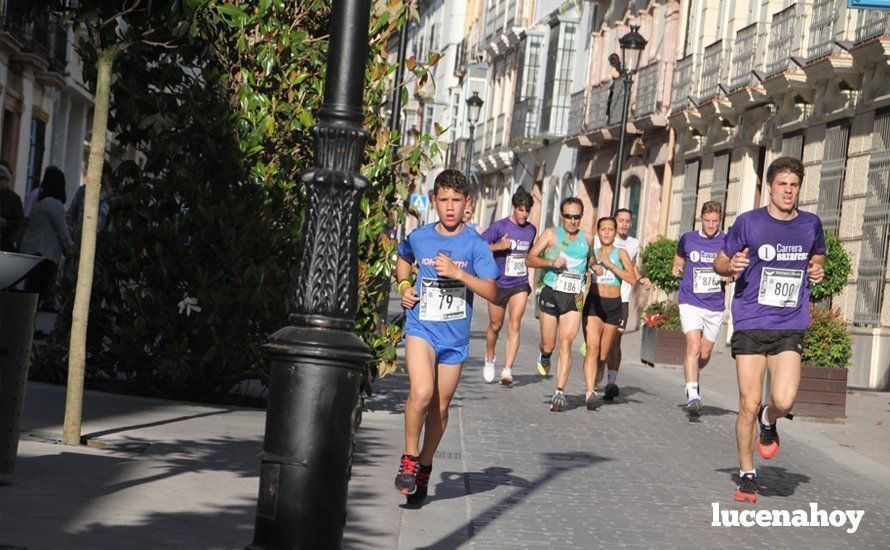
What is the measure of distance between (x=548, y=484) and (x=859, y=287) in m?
13.5

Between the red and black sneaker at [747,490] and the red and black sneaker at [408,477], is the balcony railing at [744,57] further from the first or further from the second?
the red and black sneaker at [408,477]

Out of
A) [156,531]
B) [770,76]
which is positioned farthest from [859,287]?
[156,531]

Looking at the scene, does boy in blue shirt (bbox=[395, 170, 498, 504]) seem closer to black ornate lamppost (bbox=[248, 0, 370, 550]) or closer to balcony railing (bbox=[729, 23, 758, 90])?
black ornate lamppost (bbox=[248, 0, 370, 550])

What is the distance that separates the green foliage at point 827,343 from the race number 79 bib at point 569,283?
230 centimetres

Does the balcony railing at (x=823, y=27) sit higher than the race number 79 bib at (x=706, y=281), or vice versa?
the balcony railing at (x=823, y=27)

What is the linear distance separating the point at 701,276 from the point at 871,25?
913cm

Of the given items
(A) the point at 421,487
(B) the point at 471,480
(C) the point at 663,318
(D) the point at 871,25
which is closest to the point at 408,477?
(A) the point at 421,487

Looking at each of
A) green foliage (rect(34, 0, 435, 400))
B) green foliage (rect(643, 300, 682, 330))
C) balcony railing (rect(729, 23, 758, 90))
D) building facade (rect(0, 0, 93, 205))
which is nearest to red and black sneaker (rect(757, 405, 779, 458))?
green foliage (rect(34, 0, 435, 400))

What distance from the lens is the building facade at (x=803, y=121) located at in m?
21.1

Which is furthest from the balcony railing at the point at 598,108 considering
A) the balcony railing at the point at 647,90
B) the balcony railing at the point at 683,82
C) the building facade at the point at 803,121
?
the building facade at the point at 803,121

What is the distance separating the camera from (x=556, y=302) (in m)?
14.7

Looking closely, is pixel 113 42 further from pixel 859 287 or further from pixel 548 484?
pixel 859 287

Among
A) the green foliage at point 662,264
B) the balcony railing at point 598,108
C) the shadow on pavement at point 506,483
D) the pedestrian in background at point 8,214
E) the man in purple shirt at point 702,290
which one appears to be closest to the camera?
the shadow on pavement at point 506,483

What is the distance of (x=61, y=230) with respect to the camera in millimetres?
15766
